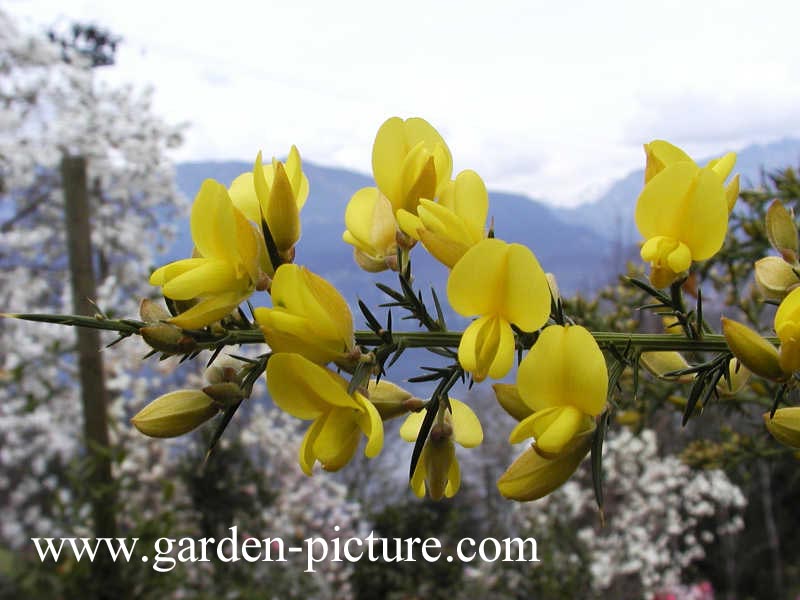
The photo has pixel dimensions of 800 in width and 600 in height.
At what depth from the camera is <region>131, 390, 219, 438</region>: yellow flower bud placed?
33 centimetres

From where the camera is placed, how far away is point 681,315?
303 millimetres

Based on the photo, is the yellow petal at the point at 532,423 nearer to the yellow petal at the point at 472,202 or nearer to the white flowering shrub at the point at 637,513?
the yellow petal at the point at 472,202

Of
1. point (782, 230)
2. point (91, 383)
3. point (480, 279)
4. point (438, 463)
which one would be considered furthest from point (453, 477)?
point (91, 383)

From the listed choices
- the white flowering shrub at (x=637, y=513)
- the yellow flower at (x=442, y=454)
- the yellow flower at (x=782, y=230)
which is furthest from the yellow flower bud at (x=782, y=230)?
the white flowering shrub at (x=637, y=513)

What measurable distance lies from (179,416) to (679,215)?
0.85 feet

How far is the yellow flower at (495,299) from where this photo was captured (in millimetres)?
279

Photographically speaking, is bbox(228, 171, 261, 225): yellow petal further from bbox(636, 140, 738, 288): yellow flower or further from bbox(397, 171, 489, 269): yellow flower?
bbox(636, 140, 738, 288): yellow flower

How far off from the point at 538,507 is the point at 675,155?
3070 mm

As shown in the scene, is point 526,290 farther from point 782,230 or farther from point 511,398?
point 782,230

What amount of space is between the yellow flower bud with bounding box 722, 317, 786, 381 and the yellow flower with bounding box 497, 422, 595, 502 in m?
0.07

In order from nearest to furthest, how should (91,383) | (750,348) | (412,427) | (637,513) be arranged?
(750,348) → (412,427) → (91,383) → (637,513)

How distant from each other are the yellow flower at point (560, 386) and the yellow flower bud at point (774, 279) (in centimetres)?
13

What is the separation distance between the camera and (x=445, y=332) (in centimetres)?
32

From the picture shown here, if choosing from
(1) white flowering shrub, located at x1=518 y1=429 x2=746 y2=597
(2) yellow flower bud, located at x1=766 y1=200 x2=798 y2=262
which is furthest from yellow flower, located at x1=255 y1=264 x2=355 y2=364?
(1) white flowering shrub, located at x1=518 y1=429 x2=746 y2=597
